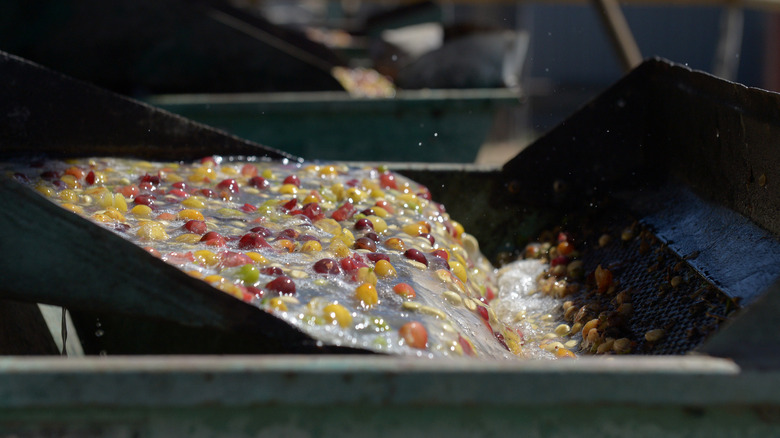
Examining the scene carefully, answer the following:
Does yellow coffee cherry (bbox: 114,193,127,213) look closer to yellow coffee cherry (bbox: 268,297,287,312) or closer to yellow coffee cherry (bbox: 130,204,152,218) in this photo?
yellow coffee cherry (bbox: 130,204,152,218)

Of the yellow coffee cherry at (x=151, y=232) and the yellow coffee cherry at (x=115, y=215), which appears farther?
the yellow coffee cherry at (x=115, y=215)

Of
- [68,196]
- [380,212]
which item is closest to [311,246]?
[380,212]

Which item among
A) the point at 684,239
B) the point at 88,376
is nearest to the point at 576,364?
the point at 88,376

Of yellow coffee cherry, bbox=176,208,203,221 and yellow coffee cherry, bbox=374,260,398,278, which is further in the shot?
yellow coffee cherry, bbox=176,208,203,221

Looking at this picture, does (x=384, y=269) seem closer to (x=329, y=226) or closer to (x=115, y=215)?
(x=329, y=226)

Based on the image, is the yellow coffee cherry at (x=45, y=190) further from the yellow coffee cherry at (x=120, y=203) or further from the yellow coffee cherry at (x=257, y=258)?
the yellow coffee cherry at (x=257, y=258)

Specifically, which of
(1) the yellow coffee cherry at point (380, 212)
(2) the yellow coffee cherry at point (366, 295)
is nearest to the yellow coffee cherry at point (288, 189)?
(1) the yellow coffee cherry at point (380, 212)

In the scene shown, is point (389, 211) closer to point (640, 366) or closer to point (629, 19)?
point (640, 366)

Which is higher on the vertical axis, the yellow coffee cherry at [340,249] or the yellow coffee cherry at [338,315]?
the yellow coffee cherry at [340,249]

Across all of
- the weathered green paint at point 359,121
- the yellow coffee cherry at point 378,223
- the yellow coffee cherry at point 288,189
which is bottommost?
the yellow coffee cherry at point 378,223

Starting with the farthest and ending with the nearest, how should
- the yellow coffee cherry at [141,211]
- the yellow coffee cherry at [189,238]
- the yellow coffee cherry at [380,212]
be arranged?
the yellow coffee cherry at [380,212] → the yellow coffee cherry at [141,211] → the yellow coffee cherry at [189,238]

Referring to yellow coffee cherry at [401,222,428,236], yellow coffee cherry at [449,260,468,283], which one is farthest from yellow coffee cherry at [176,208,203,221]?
yellow coffee cherry at [449,260,468,283]
